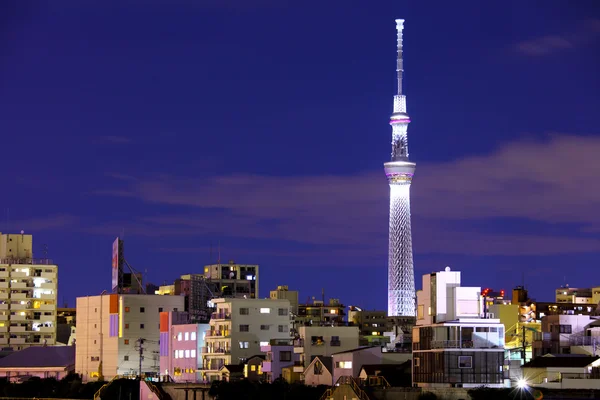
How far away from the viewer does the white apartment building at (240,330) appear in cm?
6200

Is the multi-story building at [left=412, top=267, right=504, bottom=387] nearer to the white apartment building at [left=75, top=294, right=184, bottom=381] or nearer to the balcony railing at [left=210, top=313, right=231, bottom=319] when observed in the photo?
the balcony railing at [left=210, top=313, right=231, bottom=319]

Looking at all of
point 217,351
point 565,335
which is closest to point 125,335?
point 217,351

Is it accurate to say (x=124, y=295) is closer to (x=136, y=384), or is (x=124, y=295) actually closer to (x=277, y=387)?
(x=136, y=384)

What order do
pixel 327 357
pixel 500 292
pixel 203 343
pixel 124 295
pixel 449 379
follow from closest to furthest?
pixel 449 379
pixel 327 357
pixel 203 343
pixel 124 295
pixel 500 292

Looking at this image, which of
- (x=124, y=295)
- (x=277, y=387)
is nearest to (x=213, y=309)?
(x=124, y=295)

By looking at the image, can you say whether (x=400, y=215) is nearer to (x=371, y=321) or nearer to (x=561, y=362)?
(x=371, y=321)

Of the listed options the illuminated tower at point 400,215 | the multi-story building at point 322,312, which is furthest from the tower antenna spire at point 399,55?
the multi-story building at point 322,312

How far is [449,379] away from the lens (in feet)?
137

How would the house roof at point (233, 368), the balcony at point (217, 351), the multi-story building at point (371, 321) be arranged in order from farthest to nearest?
1. the multi-story building at point (371, 321)
2. the balcony at point (217, 351)
3. the house roof at point (233, 368)

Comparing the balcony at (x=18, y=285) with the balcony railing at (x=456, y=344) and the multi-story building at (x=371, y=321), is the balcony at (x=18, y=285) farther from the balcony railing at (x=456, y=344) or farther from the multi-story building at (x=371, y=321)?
the balcony railing at (x=456, y=344)

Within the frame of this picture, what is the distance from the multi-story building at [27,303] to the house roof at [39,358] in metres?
12.2

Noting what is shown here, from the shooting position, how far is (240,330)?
62625 mm

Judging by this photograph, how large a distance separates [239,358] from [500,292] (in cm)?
2319

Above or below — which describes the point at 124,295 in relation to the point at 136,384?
above
